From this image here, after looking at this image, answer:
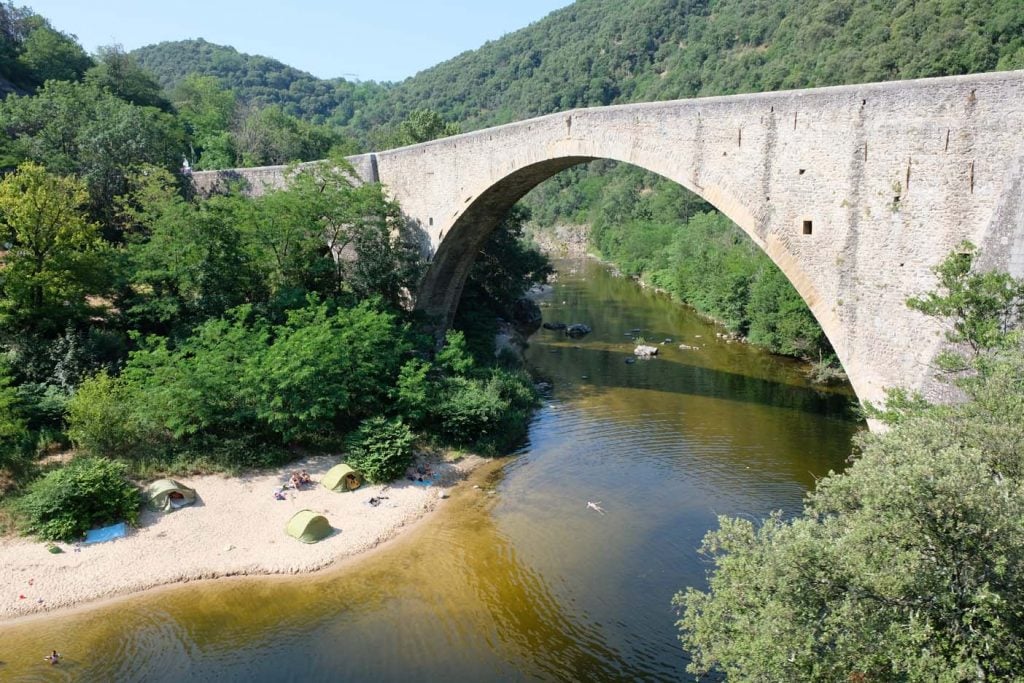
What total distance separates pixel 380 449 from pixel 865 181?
11232mm

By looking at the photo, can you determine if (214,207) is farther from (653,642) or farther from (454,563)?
(653,642)

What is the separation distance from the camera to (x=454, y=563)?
12.3m

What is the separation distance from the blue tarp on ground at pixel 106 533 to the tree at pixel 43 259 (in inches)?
253

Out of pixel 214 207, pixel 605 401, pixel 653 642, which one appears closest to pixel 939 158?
Answer: pixel 653 642

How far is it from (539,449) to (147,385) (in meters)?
9.66

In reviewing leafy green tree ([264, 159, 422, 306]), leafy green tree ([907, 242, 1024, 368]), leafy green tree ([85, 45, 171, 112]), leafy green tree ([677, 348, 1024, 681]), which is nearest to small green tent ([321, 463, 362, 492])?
leafy green tree ([264, 159, 422, 306])

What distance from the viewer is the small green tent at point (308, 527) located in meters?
12.7

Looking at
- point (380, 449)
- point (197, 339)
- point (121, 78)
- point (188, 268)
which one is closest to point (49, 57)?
point (121, 78)

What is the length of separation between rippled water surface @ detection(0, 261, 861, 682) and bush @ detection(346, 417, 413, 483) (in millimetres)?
1672

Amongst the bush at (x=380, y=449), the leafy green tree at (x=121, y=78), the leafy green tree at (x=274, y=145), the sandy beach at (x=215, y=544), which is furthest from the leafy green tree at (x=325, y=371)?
the leafy green tree at (x=121, y=78)

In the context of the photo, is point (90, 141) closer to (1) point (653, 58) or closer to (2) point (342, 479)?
(2) point (342, 479)

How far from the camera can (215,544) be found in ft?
41.3

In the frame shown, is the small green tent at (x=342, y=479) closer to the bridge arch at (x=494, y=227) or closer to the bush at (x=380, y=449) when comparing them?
the bush at (x=380, y=449)

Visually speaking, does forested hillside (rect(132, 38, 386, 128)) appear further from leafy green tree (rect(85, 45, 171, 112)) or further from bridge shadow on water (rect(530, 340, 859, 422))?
bridge shadow on water (rect(530, 340, 859, 422))
